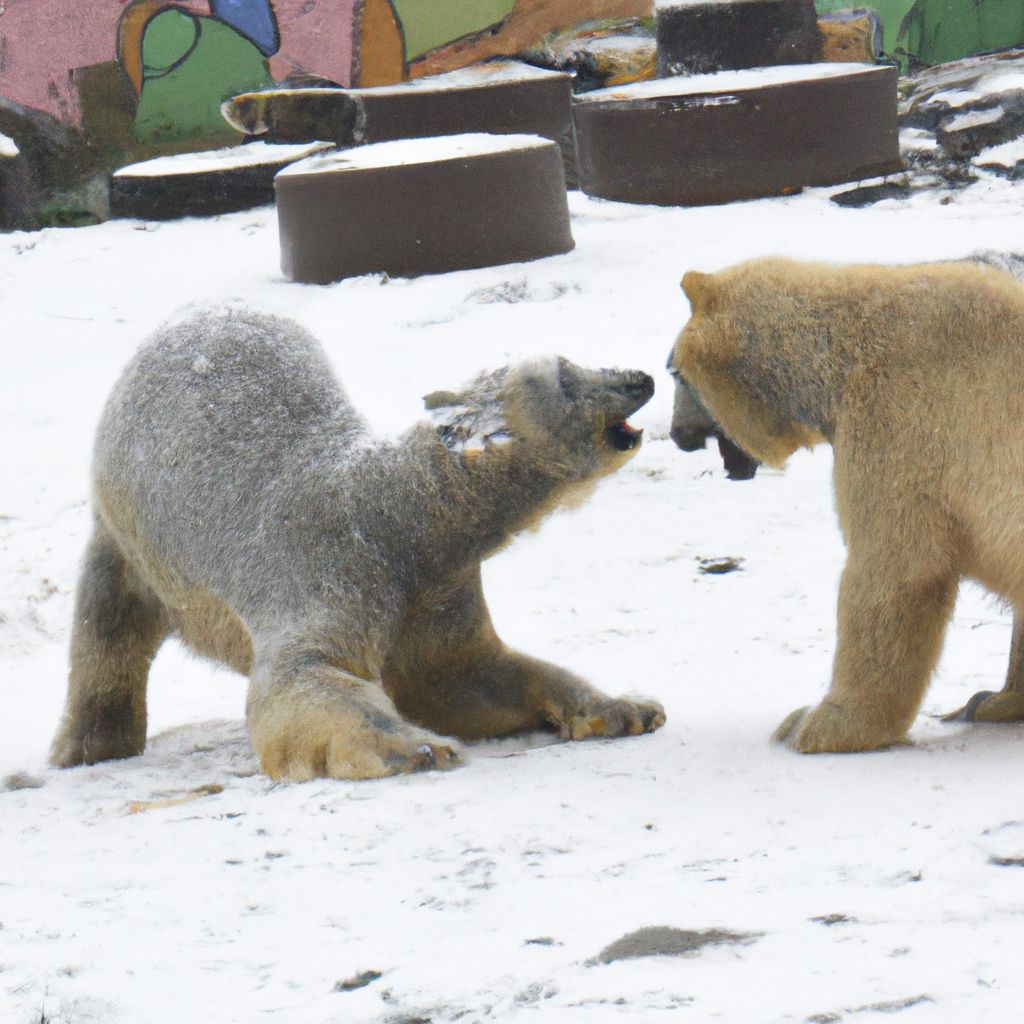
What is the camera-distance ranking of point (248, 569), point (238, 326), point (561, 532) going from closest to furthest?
point (248, 569)
point (238, 326)
point (561, 532)

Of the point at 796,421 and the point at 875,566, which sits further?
the point at 796,421

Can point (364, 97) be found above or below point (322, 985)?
above

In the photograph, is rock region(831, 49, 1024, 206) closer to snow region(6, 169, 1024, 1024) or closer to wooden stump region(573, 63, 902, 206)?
wooden stump region(573, 63, 902, 206)

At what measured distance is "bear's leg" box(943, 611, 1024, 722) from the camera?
157 inches

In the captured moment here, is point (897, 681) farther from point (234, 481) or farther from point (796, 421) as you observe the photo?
point (234, 481)

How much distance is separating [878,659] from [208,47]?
11.4m

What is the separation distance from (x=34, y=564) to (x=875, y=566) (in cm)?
416

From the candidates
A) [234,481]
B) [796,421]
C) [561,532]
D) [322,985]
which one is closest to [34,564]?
[561,532]

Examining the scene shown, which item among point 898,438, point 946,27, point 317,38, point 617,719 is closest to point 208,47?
point 317,38

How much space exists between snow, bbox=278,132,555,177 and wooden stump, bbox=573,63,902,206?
3.41 ft

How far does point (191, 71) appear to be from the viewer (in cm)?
1351

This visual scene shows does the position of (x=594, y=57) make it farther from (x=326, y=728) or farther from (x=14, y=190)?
(x=326, y=728)

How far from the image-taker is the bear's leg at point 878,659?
Answer: 3.55 meters

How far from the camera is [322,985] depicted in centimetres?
234
